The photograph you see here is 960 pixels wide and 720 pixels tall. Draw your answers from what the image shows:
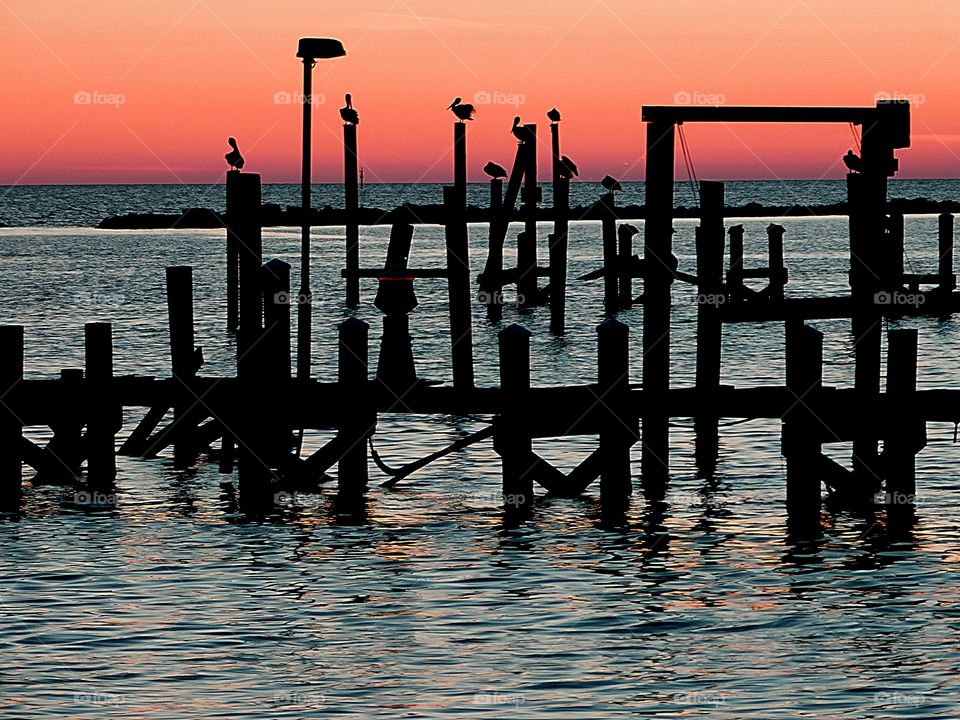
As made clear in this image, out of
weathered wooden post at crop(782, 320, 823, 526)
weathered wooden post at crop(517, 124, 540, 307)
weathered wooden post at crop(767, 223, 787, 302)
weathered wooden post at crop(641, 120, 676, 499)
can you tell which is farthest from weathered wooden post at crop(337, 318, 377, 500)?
weathered wooden post at crop(767, 223, 787, 302)

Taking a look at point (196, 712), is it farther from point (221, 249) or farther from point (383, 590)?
point (221, 249)

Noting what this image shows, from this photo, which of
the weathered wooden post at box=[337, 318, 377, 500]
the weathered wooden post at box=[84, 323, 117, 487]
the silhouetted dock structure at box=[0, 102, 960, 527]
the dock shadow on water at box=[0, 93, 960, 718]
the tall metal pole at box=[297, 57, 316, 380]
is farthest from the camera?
the tall metal pole at box=[297, 57, 316, 380]

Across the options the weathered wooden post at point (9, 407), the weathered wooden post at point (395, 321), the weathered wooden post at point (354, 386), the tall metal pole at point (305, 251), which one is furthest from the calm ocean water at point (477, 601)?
the tall metal pole at point (305, 251)

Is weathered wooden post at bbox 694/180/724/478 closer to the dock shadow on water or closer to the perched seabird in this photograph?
the dock shadow on water

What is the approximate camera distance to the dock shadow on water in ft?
34.3

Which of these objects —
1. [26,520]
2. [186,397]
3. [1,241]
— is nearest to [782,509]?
[186,397]

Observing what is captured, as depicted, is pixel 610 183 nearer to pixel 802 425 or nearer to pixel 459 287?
pixel 459 287

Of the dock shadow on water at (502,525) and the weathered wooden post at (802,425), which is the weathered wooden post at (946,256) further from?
the weathered wooden post at (802,425)

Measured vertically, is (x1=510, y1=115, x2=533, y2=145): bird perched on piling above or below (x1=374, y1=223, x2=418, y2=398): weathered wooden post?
above

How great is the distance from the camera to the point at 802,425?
13570 millimetres

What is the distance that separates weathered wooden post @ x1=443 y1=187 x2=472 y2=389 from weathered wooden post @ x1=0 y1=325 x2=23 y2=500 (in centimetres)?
724

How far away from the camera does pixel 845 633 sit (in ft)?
37.4

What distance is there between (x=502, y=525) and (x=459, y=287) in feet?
25.1

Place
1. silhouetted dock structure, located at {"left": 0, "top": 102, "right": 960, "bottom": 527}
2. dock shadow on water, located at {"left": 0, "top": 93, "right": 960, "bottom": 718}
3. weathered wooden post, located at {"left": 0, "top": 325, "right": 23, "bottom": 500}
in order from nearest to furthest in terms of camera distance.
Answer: dock shadow on water, located at {"left": 0, "top": 93, "right": 960, "bottom": 718}, silhouetted dock structure, located at {"left": 0, "top": 102, "right": 960, "bottom": 527}, weathered wooden post, located at {"left": 0, "top": 325, "right": 23, "bottom": 500}
